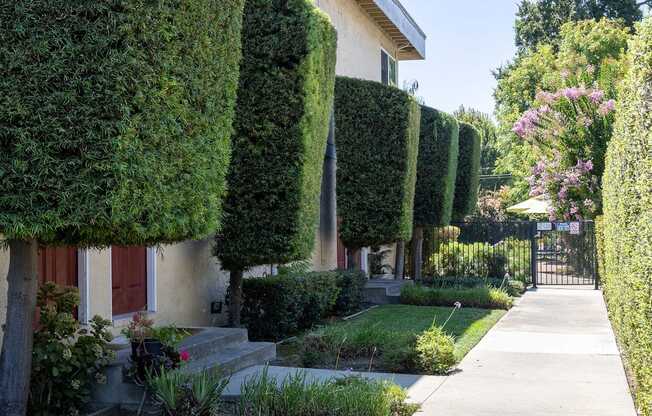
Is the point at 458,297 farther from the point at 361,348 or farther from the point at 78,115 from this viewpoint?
the point at 78,115

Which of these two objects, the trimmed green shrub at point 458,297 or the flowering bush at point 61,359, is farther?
the trimmed green shrub at point 458,297

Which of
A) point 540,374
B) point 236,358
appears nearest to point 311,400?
point 236,358

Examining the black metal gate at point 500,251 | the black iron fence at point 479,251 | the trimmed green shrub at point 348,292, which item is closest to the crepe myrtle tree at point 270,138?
the trimmed green shrub at point 348,292

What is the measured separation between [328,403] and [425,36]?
737 inches

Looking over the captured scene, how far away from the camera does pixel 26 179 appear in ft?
16.3

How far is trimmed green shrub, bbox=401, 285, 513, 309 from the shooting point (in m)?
15.8

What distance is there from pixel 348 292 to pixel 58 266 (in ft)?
23.4

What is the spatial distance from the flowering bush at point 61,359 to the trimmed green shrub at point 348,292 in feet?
23.9

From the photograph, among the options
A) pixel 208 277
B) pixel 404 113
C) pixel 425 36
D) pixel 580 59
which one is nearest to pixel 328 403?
pixel 208 277

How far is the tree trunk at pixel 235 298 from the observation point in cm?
1060

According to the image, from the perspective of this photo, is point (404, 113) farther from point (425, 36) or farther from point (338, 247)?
point (425, 36)

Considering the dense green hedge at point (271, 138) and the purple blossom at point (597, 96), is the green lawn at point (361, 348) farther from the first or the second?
the purple blossom at point (597, 96)

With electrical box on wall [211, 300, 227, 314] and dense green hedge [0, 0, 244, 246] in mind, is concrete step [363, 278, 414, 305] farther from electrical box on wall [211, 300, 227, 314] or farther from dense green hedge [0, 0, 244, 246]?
dense green hedge [0, 0, 244, 246]

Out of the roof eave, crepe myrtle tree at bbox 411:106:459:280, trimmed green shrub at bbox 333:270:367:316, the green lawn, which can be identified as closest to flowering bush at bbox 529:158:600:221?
crepe myrtle tree at bbox 411:106:459:280
